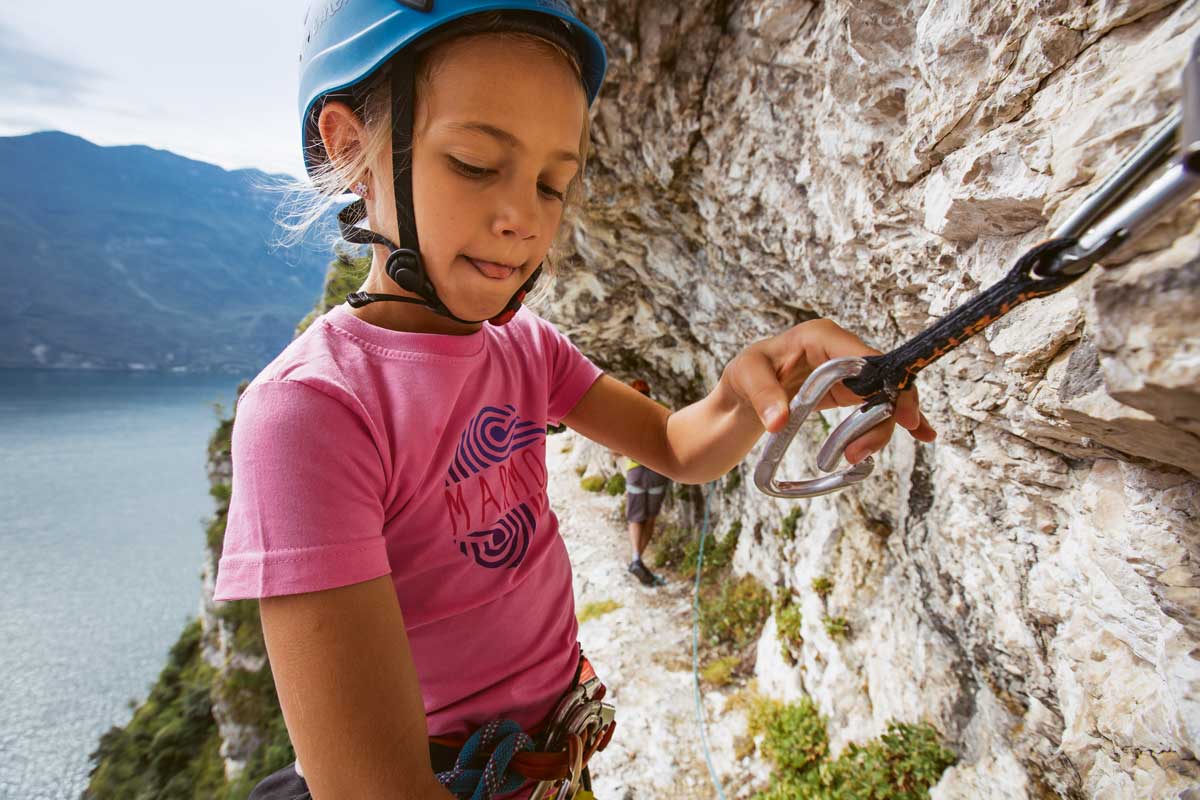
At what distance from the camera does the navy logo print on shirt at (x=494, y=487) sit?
4.30 feet

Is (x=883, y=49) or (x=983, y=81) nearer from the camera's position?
(x=983, y=81)

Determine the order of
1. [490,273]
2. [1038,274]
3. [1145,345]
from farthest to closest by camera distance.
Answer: [490,273]
[1038,274]
[1145,345]

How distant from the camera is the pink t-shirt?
91 centimetres

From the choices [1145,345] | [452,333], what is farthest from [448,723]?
[1145,345]

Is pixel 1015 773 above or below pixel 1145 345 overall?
below

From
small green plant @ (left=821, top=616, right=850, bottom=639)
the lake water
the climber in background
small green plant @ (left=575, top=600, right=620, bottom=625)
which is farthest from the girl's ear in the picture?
the lake water

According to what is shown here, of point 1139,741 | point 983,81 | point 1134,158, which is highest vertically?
point 983,81

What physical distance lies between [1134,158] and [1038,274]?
190 millimetres

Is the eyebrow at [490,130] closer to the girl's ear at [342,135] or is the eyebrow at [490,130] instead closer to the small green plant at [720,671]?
the girl's ear at [342,135]

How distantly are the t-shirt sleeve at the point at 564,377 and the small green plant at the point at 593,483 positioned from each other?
929 centimetres

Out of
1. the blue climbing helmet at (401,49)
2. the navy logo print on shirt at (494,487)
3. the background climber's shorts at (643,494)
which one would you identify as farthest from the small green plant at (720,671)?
the blue climbing helmet at (401,49)

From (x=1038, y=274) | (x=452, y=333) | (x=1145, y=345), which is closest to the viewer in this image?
(x=1145, y=345)

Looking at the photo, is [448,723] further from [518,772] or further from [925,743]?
[925,743]

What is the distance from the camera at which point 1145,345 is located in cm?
63
